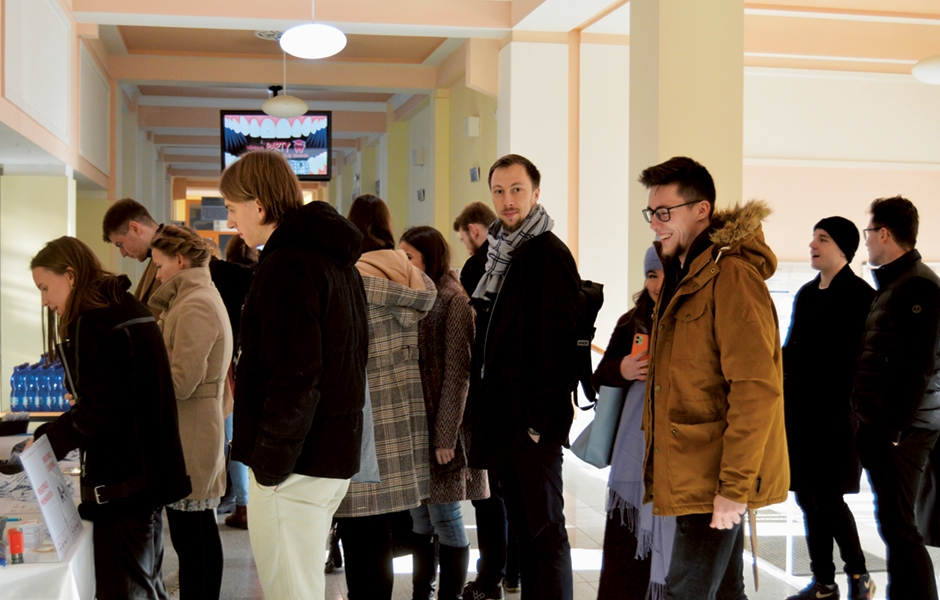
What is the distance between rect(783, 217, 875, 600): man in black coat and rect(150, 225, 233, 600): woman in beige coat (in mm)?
2233

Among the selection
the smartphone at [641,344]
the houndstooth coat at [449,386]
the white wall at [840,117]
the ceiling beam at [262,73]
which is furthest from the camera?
the ceiling beam at [262,73]

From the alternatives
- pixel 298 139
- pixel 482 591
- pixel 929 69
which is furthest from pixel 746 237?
pixel 298 139

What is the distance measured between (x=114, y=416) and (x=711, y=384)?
161 cm

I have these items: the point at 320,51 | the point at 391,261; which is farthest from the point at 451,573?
the point at 320,51

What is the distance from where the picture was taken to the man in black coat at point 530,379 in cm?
260

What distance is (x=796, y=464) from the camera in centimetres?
337

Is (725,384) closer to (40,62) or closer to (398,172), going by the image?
(40,62)

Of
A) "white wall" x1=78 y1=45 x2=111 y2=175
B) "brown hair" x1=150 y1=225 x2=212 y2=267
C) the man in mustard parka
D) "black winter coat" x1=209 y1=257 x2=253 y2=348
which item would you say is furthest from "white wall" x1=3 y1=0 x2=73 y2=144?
the man in mustard parka

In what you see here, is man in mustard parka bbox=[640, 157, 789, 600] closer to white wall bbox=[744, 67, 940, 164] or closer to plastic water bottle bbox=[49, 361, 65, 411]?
plastic water bottle bbox=[49, 361, 65, 411]

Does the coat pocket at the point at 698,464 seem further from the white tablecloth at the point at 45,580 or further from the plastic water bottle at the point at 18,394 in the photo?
the plastic water bottle at the point at 18,394

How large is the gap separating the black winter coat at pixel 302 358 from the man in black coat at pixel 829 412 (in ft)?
6.64

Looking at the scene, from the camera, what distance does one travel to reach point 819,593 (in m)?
3.36

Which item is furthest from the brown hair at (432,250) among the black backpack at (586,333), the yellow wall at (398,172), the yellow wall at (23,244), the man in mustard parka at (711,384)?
the yellow wall at (398,172)

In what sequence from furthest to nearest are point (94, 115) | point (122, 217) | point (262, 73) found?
point (262, 73), point (94, 115), point (122, 217)
